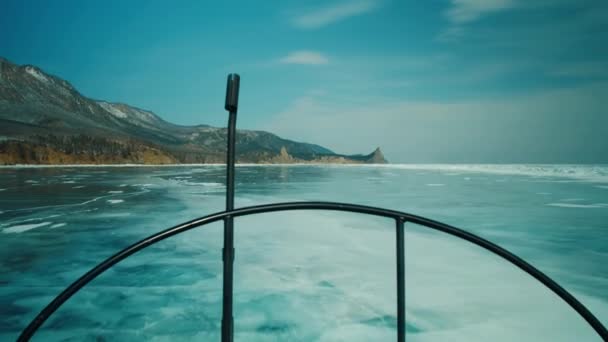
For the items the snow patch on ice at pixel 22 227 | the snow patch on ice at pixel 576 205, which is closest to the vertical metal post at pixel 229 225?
the snow patch on ice at pixel 22 227

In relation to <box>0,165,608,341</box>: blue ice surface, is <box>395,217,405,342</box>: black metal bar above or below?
above

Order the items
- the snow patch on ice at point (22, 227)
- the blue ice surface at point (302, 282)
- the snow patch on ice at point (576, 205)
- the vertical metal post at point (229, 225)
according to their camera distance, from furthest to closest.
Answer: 1. the snow patch on ice at point (576, 205)
2. the snow patch on ice at point (22, 227)
3. the blue ice surface at point (302, 282)
4. the vertical metal post at point (229, 225)

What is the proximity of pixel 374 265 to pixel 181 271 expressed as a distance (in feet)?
9.07

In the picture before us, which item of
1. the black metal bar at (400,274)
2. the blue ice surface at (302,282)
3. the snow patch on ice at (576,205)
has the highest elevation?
the black metal bar at (400,274)

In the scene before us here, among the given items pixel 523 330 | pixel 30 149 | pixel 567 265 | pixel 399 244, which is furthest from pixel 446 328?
pixel 30 149

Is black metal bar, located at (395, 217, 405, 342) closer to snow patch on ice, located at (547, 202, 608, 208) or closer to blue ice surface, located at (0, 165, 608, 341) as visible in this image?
blue ice surface, located at (0, 165, 608, 341)

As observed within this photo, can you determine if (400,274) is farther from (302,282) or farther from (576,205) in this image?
(576,205)

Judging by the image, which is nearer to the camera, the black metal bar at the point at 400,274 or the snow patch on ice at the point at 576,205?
the black metal bar at the point at 400,274

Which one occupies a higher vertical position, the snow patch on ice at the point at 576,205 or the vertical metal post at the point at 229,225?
the vertical metal post at the point at 229,225

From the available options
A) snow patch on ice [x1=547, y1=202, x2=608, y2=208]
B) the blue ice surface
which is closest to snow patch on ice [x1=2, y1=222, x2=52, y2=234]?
the blue ice surface

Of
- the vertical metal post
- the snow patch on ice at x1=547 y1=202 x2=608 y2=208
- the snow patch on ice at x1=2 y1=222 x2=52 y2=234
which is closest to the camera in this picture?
the vertical metal post

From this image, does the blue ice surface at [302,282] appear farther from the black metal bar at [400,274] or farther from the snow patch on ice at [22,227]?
the black metal bar at [400,274]

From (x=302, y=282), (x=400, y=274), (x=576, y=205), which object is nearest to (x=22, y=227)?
(x=302, y=282)

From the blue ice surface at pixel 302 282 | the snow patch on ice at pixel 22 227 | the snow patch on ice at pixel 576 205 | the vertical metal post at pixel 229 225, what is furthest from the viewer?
the snow patch on ice at pixel 576 205
